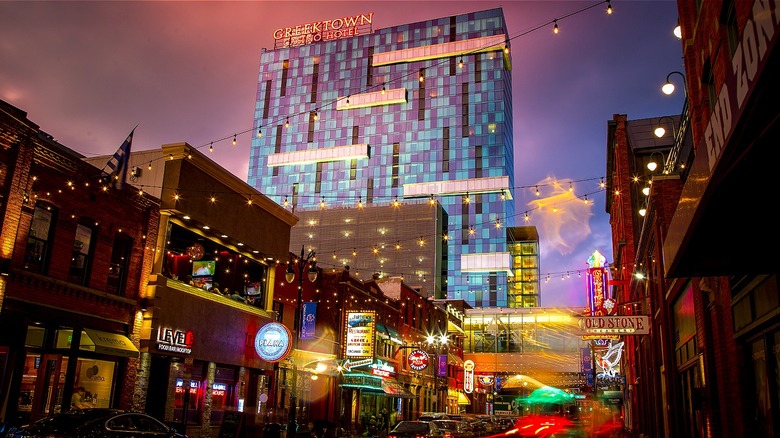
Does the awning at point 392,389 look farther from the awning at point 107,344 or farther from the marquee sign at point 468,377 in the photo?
the marquee sign at point 468,377

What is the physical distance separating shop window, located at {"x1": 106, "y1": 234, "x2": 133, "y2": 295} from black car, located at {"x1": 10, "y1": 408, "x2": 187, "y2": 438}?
6824 mm

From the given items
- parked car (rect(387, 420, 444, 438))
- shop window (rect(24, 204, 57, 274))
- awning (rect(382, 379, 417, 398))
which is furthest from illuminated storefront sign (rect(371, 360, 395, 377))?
shop window (rect(24, 204, 57, 274))

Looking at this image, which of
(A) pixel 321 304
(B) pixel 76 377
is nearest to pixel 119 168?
(B) pixel 76 377

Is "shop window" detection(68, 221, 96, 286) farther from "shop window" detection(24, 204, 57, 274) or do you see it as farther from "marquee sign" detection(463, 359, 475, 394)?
"marquee sign" detection(463, 359, 475, 394)

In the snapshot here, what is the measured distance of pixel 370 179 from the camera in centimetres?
12631

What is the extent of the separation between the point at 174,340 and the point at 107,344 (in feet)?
10.8

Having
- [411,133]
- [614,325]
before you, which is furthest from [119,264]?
[411,133]

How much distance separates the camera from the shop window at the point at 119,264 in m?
21.5

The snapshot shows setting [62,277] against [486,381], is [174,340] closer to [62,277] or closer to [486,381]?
[62,277]

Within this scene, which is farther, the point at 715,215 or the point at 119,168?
the point at 119,168

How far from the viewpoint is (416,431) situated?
1000 inches

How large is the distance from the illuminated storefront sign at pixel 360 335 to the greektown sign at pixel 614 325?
15.4m

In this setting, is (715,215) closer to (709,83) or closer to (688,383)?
(709,83)

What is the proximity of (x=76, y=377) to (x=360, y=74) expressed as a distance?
119 meters
